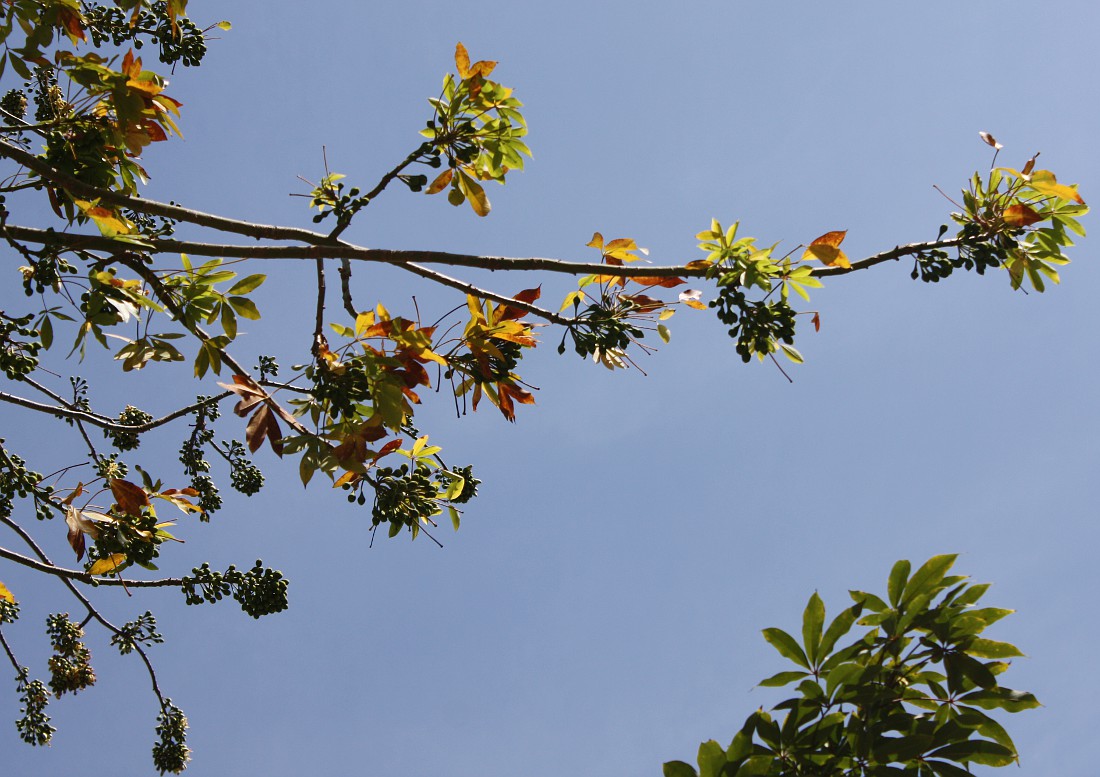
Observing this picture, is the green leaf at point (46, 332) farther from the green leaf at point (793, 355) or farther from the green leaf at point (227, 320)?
the green leaf at point (793, 355)

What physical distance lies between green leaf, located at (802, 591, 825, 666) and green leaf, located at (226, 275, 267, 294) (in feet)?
9.34

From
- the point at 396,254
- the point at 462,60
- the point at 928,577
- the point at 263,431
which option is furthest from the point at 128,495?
the point at 928,577

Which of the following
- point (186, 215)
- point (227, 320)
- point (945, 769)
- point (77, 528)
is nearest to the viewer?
point (945, 769)

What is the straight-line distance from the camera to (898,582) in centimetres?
336

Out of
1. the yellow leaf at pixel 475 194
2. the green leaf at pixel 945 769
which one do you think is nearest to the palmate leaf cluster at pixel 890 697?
the green leaf at pixel 945 769

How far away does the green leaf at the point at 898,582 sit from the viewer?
336 cm

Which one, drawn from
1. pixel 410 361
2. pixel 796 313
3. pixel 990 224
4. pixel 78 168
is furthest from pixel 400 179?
pixel 990 224

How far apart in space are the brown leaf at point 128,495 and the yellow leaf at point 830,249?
3.81 meters

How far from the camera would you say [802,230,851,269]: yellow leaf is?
3.70m

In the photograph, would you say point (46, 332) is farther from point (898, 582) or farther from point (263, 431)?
point (898, 582)

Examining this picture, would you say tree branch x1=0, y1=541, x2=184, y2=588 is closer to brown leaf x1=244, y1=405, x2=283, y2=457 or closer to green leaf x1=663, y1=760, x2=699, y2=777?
brown leaf x1=244, y1=405, x2=283, y2=457

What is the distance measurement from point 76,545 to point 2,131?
2.20 meters

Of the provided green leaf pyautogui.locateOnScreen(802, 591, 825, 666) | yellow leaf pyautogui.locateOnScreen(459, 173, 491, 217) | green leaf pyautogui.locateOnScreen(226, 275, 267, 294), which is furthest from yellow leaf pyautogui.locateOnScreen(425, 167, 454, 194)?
green leaf pyautogui.locateOnScreen(802, 591, 825, 666)

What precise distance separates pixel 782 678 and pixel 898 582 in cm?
57
